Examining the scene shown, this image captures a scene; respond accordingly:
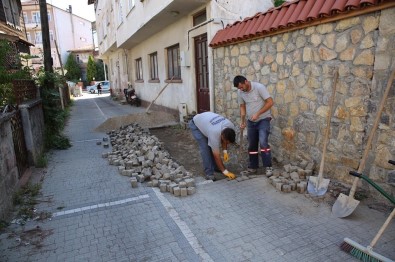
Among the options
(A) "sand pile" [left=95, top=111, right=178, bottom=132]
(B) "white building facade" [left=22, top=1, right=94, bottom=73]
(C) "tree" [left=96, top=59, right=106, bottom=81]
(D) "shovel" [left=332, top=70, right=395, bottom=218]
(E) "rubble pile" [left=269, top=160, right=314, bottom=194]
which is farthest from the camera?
(C) "tree" [left=96, top=59, right=106, bottom=81]

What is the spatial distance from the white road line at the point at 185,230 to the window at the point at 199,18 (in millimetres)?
5415

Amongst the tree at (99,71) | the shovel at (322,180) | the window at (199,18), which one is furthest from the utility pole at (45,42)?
the tree at (99,71)

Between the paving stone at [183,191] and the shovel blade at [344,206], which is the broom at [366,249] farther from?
the paving stone at [183,191]

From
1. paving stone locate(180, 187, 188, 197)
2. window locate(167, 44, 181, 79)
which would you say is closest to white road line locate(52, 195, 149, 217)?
paving stone locate(180, 187, 188, 197)

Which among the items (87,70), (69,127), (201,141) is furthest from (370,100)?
(87,70)

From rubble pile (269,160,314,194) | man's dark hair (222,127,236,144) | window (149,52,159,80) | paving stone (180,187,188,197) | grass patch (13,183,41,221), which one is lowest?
grass patch (13,183,41,221)

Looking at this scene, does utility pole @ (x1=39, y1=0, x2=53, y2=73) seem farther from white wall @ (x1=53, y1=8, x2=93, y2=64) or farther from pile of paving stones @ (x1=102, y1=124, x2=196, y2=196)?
white wall @ (x1=53, y1=8, x2=93, y2=64)

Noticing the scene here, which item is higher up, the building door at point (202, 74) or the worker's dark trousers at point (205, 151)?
the building door at point (202, 74)

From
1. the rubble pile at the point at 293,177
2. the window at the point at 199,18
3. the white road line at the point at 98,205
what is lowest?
the white road line at the point at 98,205

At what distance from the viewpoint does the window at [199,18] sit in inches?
312

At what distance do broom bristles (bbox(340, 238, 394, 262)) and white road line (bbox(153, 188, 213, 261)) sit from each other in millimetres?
1371

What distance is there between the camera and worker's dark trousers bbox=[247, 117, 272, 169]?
16.0 ft

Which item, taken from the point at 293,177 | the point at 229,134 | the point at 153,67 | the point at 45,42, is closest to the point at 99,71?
the point at 153,67

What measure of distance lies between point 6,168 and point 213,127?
3.07 m
